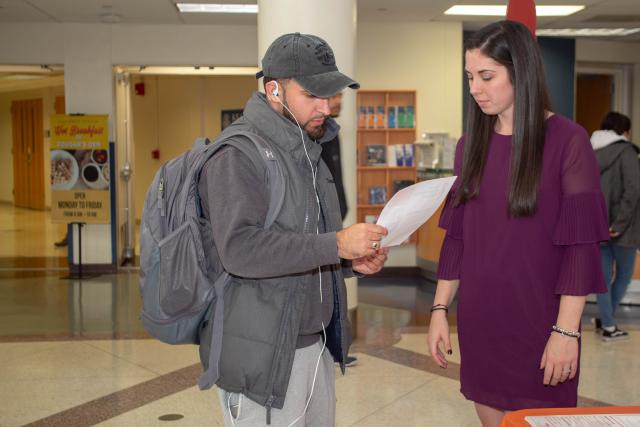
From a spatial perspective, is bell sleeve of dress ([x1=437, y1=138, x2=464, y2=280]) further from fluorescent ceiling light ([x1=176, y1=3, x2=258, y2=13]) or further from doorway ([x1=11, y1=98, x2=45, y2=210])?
doorway ([x1=11, y1=98, x2=45, y2=210])

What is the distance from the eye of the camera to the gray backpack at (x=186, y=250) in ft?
5.89

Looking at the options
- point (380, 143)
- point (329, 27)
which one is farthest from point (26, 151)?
point (329, 27)

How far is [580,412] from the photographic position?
152 centimetres

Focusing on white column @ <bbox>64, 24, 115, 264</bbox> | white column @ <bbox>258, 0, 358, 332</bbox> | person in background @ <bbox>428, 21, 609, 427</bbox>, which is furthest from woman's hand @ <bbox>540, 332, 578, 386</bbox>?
white column @ <bbox>64, 24, 115, 264</bbox>

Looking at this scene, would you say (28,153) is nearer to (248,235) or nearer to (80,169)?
(80,169)

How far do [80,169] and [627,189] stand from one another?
21.2 feet

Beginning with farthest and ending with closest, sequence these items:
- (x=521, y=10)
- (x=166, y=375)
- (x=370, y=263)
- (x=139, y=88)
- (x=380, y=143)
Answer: (x=139, y=88)
(x=380, y=143)
(x=166, y=375)
(x=521, y=10)
(x=370, y=263)

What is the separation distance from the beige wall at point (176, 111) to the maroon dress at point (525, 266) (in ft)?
38.9

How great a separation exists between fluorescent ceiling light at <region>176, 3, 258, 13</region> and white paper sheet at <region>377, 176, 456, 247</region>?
22.3 feet

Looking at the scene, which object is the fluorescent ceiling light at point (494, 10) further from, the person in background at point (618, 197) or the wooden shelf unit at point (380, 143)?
the person in background at point (618, 197)

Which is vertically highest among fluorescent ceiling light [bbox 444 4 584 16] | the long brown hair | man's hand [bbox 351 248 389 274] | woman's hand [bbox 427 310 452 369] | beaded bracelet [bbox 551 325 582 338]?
fluorescent ceiling light [bbox 444 4 584 16]

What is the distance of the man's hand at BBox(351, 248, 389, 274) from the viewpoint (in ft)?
6.72

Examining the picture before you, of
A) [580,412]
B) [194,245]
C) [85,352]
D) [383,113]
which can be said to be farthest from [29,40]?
[580,412]

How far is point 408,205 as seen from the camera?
184 cm
